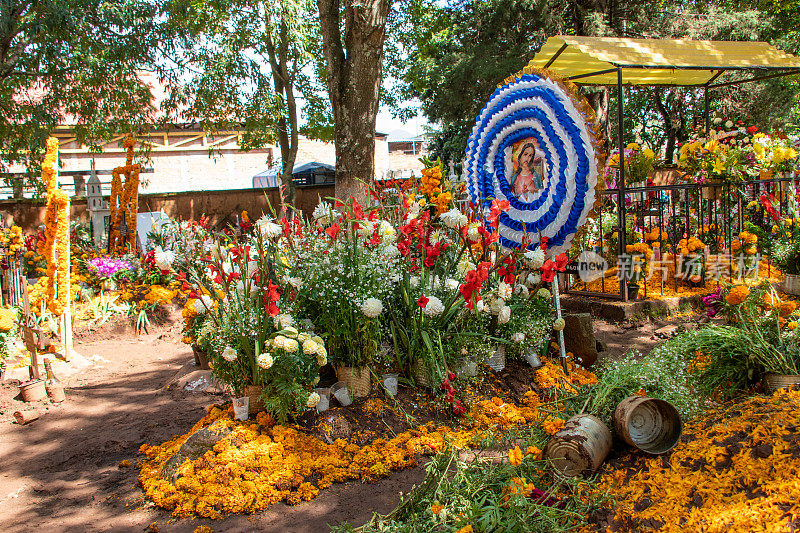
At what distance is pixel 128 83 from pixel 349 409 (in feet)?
34.6

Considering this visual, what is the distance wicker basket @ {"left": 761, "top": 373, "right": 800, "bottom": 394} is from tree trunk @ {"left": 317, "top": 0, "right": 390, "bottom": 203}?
3760 millimetres

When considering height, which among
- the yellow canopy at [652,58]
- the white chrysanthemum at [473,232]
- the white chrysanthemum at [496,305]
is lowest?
the white chrysanthemum at [496,305]

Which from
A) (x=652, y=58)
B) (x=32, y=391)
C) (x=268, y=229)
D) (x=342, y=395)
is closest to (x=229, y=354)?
(x=342, y=395)

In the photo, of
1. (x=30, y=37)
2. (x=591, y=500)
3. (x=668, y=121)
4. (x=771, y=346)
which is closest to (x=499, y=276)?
(x=771, y=346)

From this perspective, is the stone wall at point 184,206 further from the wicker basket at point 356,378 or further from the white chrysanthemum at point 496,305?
the wicker basket at point 356,378

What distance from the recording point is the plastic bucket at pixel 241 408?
3.50 metres

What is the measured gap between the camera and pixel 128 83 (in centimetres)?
1170

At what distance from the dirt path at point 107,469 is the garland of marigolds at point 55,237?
34.7 inches

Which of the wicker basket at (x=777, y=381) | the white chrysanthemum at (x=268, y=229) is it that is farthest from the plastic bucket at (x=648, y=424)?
the white chrysanthemum at (x=268, y=229)

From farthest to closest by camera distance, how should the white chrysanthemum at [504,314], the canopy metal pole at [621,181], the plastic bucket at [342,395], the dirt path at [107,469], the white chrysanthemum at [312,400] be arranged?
the canopy metal pole at [621,181] → the white chrysanthemum at [504,314] → the plastic bucket at [342,395] → the white chrysanthemum at [312,400] → the dirt path at [107,469]

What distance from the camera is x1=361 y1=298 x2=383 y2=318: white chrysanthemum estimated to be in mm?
3484

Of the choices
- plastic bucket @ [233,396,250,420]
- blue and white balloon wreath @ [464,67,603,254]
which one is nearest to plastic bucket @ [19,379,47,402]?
plastic bucket @ [233,396,250,420]

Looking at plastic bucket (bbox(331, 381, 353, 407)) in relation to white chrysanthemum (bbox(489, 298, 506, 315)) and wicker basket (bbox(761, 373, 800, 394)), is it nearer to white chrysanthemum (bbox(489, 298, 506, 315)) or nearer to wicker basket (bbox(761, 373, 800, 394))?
white chrysanthemum (bbox(489, 298, 506, 315))

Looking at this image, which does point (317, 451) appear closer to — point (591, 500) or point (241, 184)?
point (591, 500)
